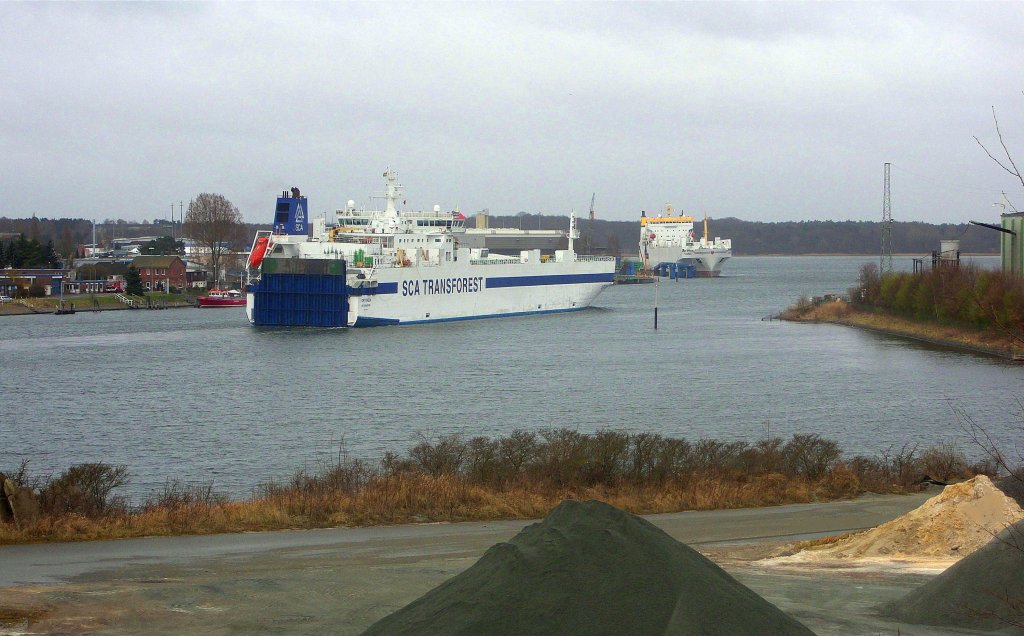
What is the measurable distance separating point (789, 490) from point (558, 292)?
130 feet

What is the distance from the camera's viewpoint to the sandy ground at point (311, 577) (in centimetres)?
671

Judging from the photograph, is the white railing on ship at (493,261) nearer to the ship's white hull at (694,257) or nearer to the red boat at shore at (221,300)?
the red boat at shore at (221,300)

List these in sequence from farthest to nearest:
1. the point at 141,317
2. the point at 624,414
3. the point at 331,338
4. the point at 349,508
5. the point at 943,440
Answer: the point at 141,317, the point at 331,338, the point at 624,414, the point at 943,440, the point at 349,508

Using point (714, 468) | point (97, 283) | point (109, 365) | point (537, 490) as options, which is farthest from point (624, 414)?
point (97, 283)

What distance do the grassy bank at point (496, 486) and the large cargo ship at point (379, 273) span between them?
25210 millimetres

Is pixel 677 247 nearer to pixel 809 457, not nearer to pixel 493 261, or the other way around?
pixel 493 261

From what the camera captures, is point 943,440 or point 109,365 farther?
point 109,365

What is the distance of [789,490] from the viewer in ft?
40.5

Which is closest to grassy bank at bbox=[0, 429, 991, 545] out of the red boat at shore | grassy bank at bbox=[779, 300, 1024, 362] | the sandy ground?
the sandy ground

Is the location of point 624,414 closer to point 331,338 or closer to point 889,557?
point 889,557

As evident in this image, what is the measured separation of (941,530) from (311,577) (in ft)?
17.3

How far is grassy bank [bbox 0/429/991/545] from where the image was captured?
407 inches

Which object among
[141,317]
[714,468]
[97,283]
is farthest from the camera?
[97,283]

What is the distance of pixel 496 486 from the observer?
1208cm
